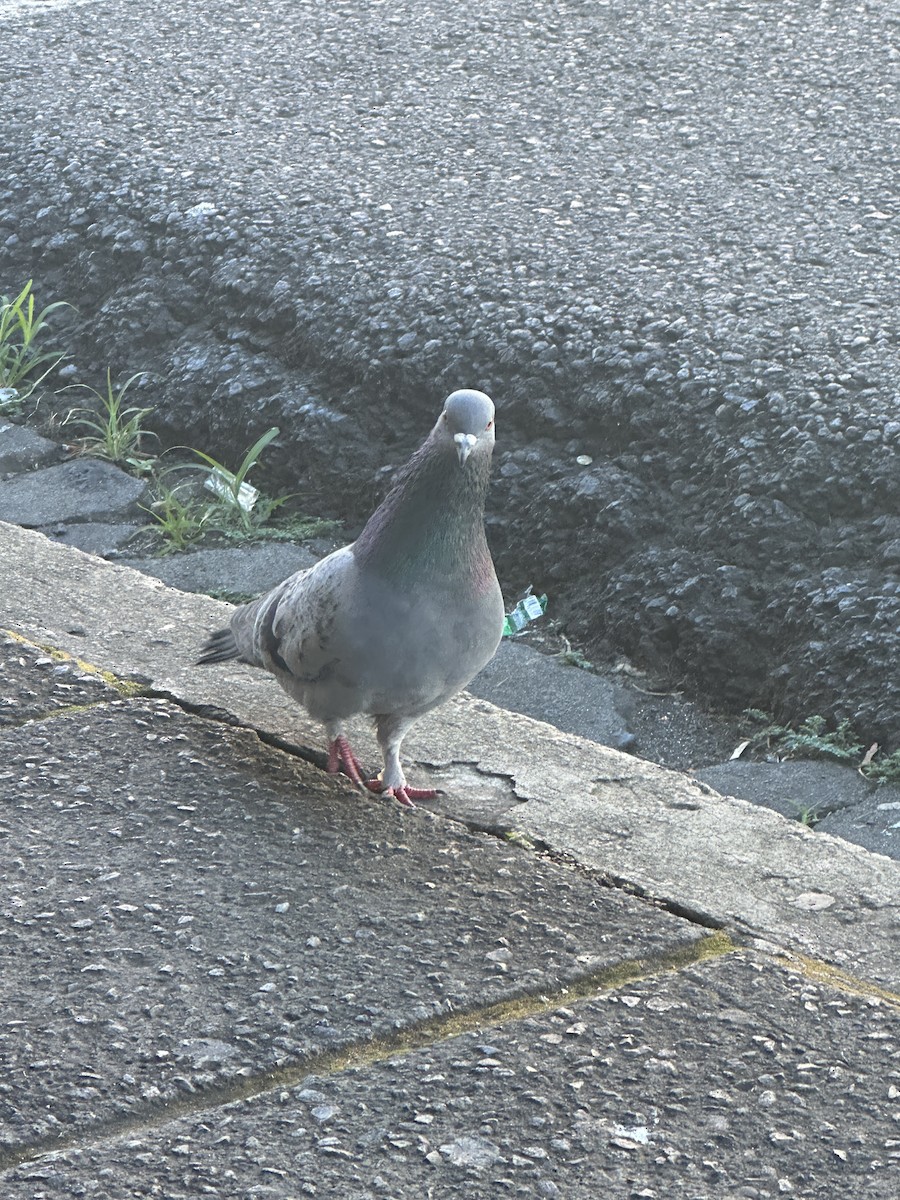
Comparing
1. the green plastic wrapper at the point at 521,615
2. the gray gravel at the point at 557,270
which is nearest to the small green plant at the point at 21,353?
the gray gravel at the point at 557,270

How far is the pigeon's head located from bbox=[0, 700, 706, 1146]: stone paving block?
0.60 meters

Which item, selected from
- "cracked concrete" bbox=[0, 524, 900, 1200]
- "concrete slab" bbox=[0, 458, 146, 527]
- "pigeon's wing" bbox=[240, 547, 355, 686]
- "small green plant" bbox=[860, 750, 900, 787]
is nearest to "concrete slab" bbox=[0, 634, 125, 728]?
"cracked concrete" bbox=[0, 524, 900, 1200]

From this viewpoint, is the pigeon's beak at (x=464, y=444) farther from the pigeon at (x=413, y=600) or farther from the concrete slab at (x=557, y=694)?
the concrete slab at (x=557, y=694)

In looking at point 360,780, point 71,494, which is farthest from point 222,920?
point 71,494

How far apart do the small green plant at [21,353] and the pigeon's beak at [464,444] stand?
97.4 inches

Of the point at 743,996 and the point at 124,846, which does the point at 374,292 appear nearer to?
the point at 124,846

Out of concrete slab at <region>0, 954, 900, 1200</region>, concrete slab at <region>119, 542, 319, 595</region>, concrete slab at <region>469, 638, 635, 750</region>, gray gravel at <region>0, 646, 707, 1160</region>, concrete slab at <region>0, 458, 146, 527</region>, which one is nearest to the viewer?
concrete slab at <region>0, 954, 900, 1200</region>

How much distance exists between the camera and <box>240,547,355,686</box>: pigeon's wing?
243 centimetres

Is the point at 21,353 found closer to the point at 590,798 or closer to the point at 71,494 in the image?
the point at 71,494

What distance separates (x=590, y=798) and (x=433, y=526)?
54 centimetres

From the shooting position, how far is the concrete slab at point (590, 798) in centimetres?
224

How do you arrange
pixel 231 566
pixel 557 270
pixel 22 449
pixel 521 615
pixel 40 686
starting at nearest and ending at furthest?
pixel 40 686
pixel 521 615
pixel 231 566
pixel 557 270
pixel 22 449

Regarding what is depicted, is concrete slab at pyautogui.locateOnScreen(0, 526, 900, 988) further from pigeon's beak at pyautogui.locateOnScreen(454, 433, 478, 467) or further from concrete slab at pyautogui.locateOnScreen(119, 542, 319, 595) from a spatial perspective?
pigeon's beak at pyautogui.locateOnScreen(454, 433, 478, 467)

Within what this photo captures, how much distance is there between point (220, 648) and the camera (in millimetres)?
2803
